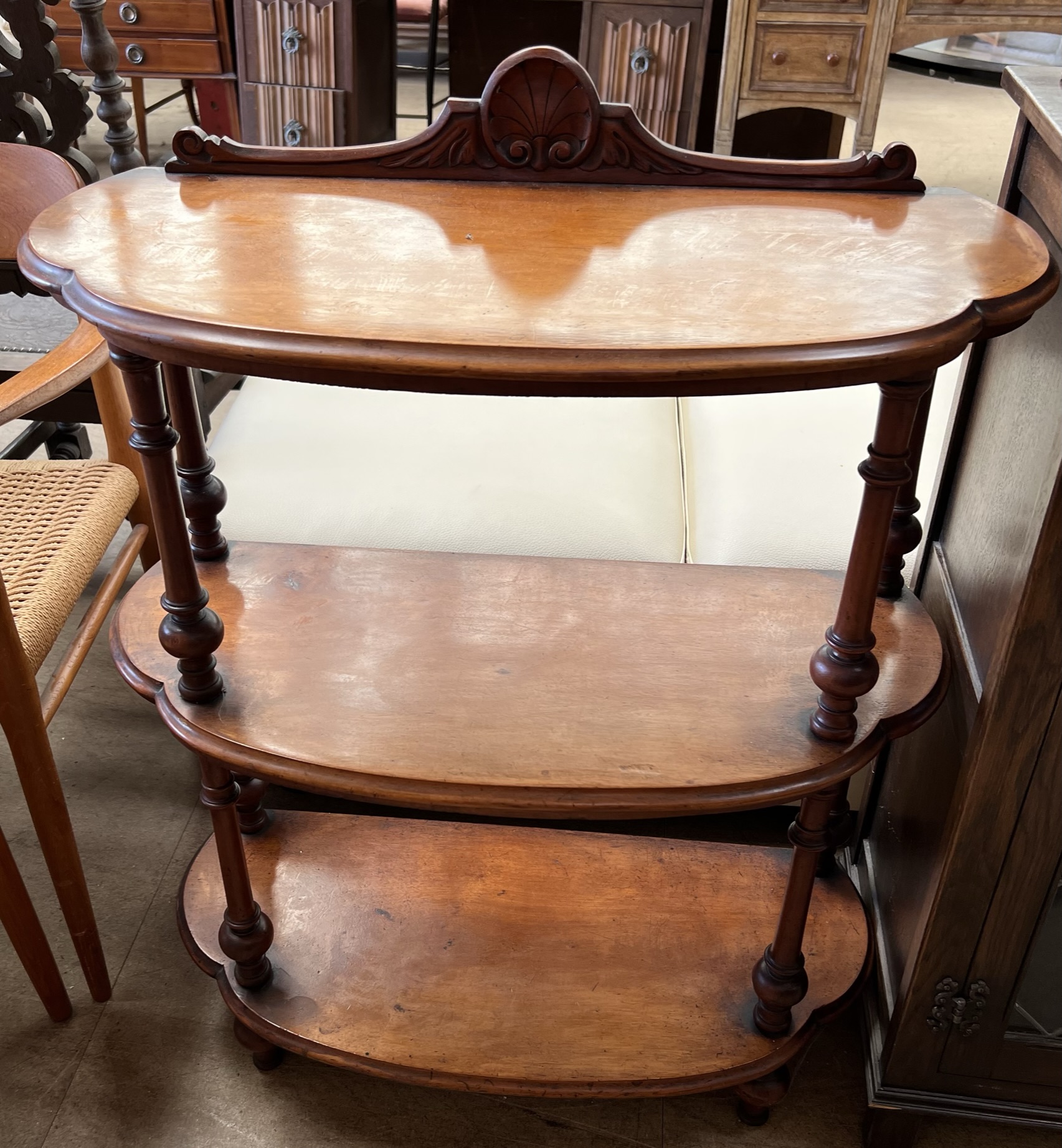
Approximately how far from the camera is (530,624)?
127 cm

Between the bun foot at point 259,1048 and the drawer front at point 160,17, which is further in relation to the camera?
the drawer front at point 160,17

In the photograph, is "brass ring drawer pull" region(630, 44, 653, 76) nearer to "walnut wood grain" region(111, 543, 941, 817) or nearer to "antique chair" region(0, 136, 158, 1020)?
"antique chair" region(0, 136, 158, 1020)

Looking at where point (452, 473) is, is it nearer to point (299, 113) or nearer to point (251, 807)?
point (251, 807)

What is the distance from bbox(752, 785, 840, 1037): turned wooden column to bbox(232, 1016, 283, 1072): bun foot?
23.9 inches

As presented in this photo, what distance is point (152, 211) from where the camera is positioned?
1044 millimetres

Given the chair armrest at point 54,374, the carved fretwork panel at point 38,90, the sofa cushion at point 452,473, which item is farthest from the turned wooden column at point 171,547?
the carved fretwork panel at point 38,90

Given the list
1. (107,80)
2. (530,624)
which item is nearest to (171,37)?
(107,80)

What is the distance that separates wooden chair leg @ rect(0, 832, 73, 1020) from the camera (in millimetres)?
1355

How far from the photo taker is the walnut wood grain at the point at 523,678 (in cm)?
104

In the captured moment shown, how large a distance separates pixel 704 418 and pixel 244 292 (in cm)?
116

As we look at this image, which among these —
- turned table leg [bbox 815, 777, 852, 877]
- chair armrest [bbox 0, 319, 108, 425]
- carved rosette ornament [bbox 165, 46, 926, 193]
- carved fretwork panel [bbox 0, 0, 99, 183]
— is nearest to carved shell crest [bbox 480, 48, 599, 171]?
carved rosette ornament [bbox 165, 46, 926, 193]

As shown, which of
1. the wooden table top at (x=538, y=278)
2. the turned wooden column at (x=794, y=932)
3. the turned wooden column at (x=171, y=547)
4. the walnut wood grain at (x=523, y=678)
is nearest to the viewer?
the wooden table top at (x=538, y=278)

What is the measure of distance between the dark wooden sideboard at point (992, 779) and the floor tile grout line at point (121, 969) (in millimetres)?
998

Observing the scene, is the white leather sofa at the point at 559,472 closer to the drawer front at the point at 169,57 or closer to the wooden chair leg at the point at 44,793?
the wooden chair leg at the point at 44,793
